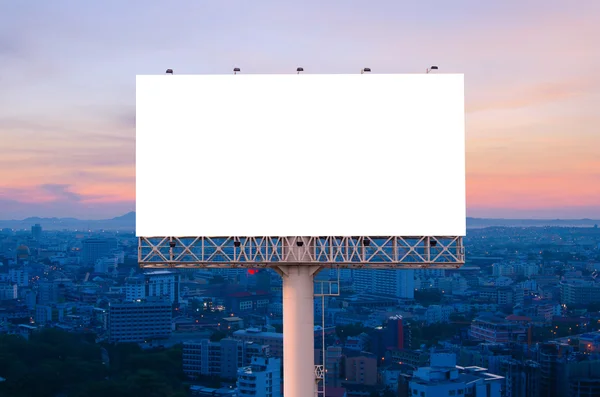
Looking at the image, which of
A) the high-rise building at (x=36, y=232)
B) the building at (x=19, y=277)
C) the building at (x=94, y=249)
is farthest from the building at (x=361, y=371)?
the high-rise building at (x=36, y=232)

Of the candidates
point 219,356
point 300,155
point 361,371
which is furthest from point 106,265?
point 300,155

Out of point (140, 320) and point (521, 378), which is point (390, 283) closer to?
point (140, 320)

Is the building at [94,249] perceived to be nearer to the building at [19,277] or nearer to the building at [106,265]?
the building at [106,265]

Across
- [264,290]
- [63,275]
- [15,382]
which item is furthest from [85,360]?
[63,275]

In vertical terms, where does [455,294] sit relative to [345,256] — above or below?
below

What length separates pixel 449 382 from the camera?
48875 millimetres

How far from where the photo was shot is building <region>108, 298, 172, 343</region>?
77000mm

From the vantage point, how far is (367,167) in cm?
1255

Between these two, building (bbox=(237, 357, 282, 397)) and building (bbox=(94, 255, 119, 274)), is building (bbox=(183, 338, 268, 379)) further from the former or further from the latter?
building (bbox=(94, 255, 119, 274))

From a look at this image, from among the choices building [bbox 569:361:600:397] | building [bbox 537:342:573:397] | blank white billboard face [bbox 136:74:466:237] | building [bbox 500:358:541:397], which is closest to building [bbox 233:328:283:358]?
building [bbox 500:358:541:397]

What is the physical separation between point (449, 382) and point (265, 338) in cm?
2322

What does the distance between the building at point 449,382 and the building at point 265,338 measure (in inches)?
623

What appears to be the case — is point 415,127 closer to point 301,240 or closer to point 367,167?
point 367,167

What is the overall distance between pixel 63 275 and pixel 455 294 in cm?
5511
